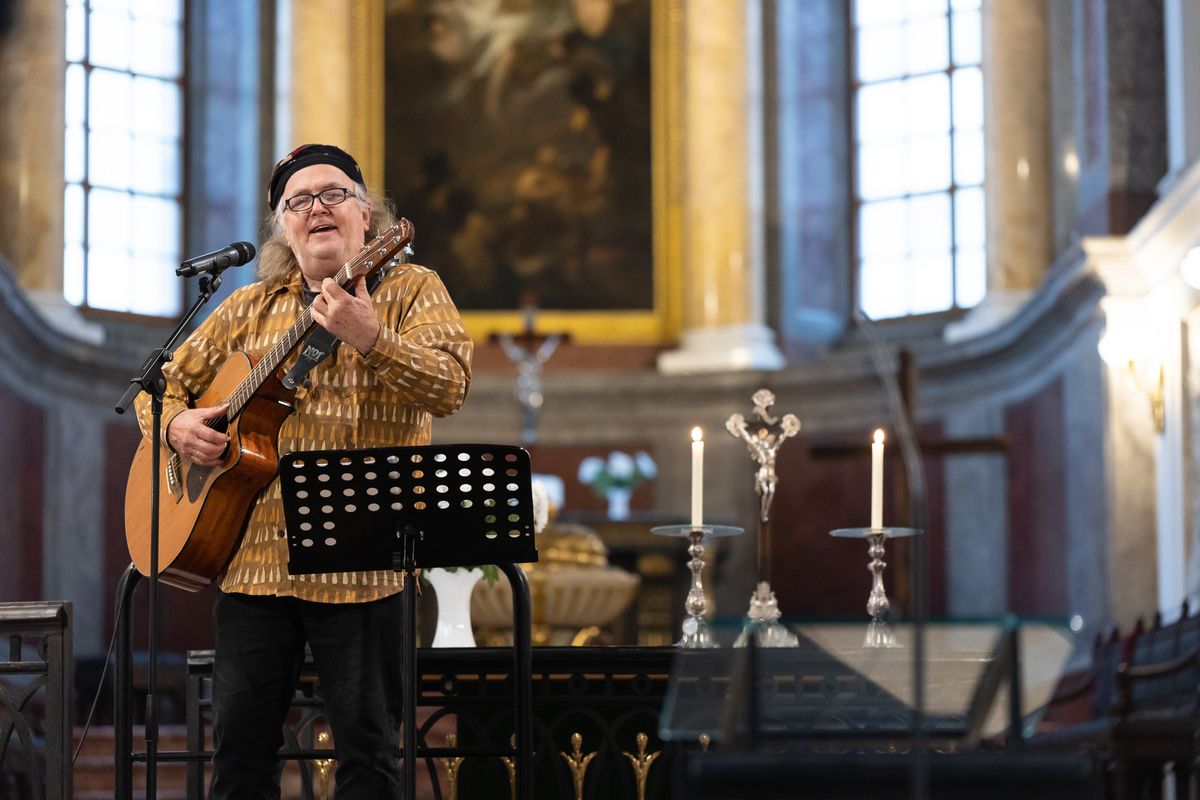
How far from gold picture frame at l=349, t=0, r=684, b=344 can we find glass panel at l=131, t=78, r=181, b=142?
1154 mm

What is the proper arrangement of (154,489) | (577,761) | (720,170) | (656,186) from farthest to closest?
(656,186), (720,170), (577,761), (154,489)

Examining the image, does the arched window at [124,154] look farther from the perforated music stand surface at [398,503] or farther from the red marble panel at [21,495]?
the perforated music stand surface at [398,503]

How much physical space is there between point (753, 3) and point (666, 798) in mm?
8260

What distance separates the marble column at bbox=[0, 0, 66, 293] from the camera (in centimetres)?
1095

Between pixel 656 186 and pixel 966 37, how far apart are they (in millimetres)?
2224

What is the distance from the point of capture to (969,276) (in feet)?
38.3

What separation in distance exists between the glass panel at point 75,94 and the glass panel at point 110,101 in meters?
0.07

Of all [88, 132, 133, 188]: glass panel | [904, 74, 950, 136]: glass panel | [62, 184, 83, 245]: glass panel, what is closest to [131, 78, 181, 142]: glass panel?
[88, 132, 133, 188]: glass panel

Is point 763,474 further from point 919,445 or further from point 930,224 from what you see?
point 930,224

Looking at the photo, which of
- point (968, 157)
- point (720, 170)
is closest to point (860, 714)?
point (968, 157)

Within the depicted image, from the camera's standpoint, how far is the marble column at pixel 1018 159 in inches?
433

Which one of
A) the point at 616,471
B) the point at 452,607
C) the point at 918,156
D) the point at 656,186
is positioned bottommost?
the point at 452,607

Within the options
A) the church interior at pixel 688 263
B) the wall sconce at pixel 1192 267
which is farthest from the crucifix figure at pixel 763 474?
the wall sconce at pixel 1192 267

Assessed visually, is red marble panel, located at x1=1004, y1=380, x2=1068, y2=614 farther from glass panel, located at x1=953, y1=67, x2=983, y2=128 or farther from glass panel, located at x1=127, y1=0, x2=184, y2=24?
glass panel, located at x1=127, y1=0, x2=184, y2=24
